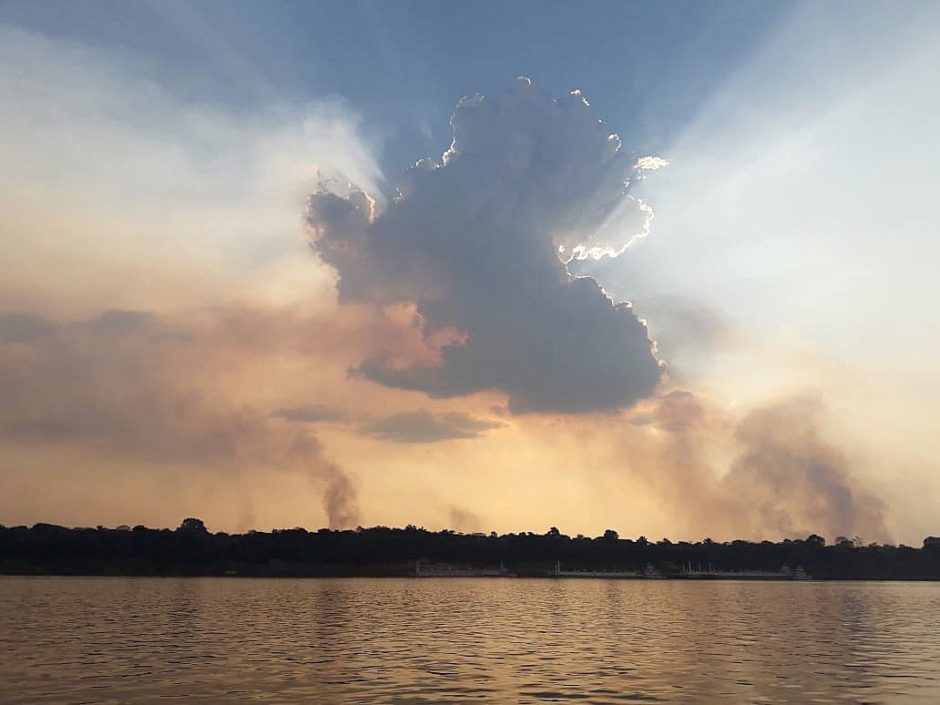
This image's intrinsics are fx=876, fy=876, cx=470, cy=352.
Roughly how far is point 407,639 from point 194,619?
37240mm

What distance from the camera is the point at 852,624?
11344 cm

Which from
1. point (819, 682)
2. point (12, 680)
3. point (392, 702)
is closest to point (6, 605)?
point (12, 680)

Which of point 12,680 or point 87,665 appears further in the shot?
point 87,665

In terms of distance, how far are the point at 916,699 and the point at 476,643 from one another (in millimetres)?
39537

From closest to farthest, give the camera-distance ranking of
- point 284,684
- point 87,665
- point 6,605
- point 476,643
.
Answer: point 284,684 → point 87,665 → point 476,643 → point 6,605

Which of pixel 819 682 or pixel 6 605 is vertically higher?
pixel 6 605

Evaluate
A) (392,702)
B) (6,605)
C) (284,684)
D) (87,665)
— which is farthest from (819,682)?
(6,605)

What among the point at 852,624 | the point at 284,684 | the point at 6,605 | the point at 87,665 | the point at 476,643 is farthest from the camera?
the point at 6,605

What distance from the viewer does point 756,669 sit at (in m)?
62.8

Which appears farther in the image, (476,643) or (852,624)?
(852,624)

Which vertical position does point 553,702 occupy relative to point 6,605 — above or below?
below

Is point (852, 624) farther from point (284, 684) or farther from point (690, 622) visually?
point (284, 684)

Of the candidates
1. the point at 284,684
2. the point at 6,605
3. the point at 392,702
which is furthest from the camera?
the point at 6,605

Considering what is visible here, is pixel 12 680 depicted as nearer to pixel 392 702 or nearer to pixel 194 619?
pixel 392 702
